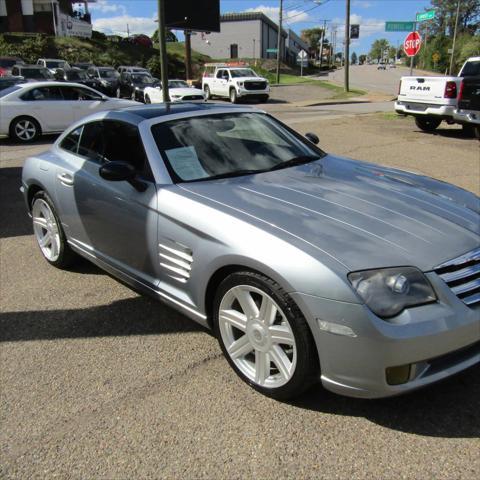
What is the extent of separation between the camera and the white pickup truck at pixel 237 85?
27.8m

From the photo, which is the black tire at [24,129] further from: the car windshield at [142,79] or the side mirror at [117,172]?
the car windshield at [142,79]

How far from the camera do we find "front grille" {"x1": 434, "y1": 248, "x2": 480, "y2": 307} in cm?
250

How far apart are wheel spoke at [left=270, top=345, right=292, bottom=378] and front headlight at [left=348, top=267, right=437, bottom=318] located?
583 millimetres

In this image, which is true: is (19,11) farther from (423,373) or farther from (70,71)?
(423,373)

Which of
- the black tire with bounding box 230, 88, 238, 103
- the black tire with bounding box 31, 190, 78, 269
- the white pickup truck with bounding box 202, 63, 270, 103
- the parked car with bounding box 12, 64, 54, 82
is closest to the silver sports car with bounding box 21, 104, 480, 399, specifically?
the black tire with bounding box 31, 190, 78, 269

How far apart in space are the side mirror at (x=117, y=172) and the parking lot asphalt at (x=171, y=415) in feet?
3.50

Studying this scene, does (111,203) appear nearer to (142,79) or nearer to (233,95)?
(142,79)

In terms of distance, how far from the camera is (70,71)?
2633 cm

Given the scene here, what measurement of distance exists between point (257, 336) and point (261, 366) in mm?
170

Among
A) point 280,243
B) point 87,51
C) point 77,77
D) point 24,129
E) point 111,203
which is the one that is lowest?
point 24,129

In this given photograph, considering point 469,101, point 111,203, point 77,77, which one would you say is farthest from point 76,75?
point 111,203

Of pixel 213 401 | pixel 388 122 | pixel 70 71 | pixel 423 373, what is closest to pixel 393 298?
pixel 423 373

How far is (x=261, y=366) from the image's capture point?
2801 millimetres

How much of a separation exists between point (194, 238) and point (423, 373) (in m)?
1.42
